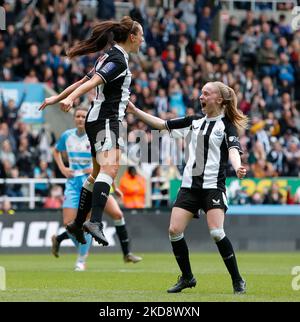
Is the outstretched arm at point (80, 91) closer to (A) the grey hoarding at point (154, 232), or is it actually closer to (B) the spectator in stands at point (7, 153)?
A: (A) the grey hoarding at point (154, 232)

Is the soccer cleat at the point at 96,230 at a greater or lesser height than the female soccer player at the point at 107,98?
lesser

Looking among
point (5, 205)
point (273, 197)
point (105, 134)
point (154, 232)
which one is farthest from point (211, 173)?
point (273, 197)

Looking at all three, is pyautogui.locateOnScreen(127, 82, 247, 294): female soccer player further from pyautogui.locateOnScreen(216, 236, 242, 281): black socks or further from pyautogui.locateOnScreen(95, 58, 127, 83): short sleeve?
pyautogui.locateOnScreen(95, 58, 127, 83): short sleeve

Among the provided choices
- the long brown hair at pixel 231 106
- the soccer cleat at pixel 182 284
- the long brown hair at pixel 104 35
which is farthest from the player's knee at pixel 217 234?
the long brown hair at pixel 104 35

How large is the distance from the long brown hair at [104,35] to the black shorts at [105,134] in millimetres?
766

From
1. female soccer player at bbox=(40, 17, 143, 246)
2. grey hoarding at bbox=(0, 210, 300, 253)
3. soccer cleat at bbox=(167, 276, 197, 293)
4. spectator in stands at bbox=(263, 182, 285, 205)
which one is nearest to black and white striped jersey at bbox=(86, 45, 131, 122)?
female soccer player at bbox=(40, 17, 143, 246)

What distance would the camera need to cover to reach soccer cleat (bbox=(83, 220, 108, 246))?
34.6ft

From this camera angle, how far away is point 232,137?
10945mm

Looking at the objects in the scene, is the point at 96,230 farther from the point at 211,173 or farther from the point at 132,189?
the point at 132,189

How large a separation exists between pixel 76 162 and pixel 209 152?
16.6 ft

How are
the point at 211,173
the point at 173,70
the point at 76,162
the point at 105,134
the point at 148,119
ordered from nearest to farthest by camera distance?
the point at 105,134 → the point at 211,173 → the point at 148,119 → the point at 76,162 → the point at 173,70

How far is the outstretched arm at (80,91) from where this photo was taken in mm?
10070
